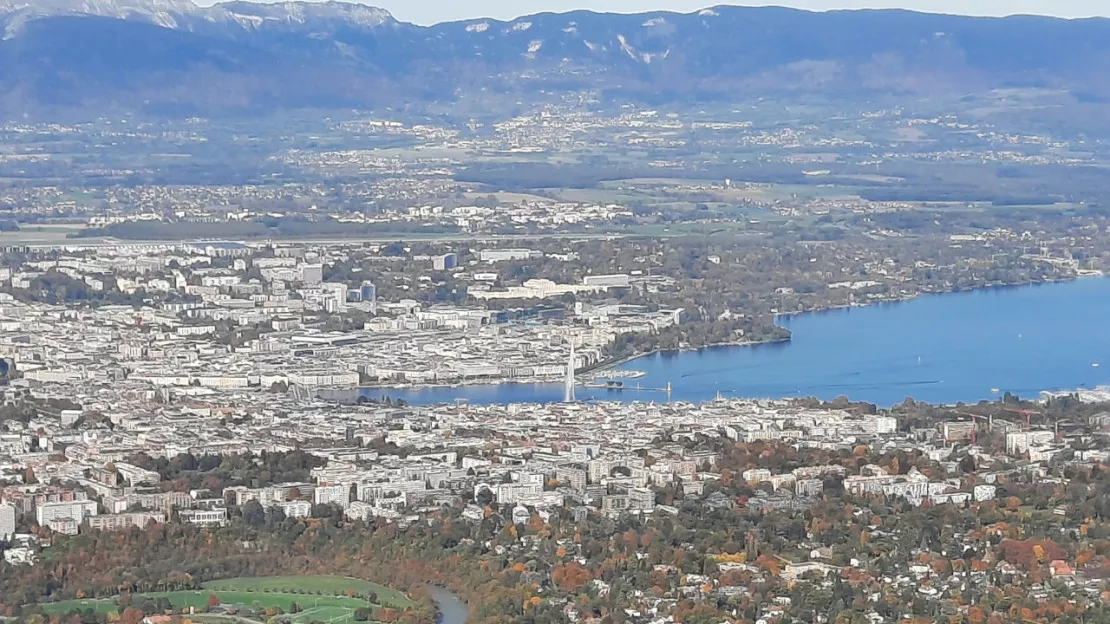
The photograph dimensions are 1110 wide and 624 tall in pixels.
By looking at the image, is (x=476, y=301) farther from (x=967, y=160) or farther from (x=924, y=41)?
(x=924, y=41)

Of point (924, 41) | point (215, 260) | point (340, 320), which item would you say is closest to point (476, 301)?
point (340, 320)

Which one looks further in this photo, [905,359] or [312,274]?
[312,274]

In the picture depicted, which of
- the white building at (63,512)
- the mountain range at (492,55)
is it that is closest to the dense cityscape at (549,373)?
the white building at (63,512)

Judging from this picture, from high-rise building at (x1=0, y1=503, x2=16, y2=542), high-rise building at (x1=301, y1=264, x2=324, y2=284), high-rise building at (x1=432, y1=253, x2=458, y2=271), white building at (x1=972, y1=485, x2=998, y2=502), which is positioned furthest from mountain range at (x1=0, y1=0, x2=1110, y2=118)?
white building at (x1=972, y1=485, x2=998, y2=502)

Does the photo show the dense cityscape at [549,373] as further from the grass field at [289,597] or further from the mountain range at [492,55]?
the mountain range at [492,55]

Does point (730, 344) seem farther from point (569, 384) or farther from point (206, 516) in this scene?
point (206, 516)

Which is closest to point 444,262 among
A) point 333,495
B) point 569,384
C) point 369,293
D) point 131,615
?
point 369,293
